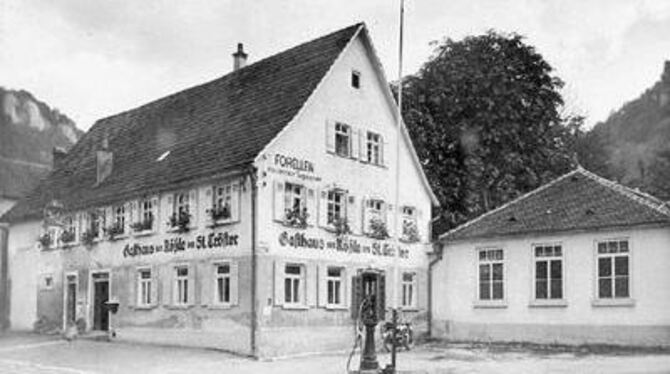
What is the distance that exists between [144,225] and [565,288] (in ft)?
44.8

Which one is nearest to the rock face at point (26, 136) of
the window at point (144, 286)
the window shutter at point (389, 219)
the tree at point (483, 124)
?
the window at point (144, 286)

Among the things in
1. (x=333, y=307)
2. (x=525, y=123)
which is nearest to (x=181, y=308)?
(x=333, y=307)

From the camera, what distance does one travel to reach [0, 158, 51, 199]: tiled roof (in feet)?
154

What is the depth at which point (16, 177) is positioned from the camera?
49000 mm

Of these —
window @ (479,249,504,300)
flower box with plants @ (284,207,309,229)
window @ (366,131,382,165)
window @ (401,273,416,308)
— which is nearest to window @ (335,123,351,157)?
window @ (366,131,382,165)

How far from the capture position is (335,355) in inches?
1017

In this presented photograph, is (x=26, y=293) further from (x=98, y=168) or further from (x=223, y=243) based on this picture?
(x=223, y=243)

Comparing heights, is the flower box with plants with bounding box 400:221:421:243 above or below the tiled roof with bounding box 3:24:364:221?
below

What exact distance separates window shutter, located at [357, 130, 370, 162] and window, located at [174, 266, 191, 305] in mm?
6828

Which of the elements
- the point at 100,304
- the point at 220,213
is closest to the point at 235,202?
the point at 220,213

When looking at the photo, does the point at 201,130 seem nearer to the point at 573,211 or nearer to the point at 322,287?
the point at 322,287

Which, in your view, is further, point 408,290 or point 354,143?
point 408,290

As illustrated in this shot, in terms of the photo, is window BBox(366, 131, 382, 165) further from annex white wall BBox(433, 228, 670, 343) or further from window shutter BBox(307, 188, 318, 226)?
annex white wall BBox(433, 228, 670, 343)

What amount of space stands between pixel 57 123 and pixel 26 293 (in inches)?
366
